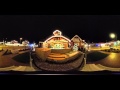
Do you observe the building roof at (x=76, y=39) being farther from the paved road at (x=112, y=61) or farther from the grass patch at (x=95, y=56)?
the paved road at (x=112, y=61)

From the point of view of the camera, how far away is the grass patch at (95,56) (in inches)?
128

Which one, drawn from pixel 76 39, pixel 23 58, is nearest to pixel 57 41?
pixel 76 39

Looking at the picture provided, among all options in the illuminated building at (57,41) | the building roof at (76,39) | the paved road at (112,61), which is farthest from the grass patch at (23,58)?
the paved road at (112,61)

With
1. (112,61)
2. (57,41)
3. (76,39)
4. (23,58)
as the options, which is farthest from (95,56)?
(23,58)

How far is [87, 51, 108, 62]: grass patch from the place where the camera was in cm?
326

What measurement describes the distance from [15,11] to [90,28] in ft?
3.48

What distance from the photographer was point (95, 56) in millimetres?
3266

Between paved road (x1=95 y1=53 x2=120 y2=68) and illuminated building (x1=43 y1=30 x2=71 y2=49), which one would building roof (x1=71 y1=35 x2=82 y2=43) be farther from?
paved road (x1=95 y1=53 x2=120 y2=68)

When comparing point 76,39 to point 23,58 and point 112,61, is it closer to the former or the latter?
point 112,61

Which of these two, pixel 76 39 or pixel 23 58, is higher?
pixel 76 39

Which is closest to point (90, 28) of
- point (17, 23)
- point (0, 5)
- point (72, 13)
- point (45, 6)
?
point (72, 13)

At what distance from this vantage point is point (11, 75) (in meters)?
3.21

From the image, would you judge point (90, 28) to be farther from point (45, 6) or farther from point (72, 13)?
point (45, 6)

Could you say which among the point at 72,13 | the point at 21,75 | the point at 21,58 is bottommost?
the point at 21,75
